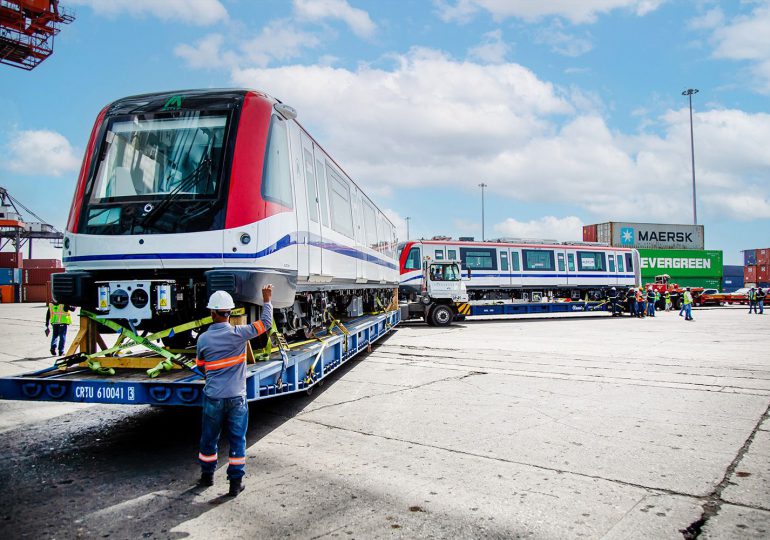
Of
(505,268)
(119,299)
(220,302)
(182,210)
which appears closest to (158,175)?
(182,210)

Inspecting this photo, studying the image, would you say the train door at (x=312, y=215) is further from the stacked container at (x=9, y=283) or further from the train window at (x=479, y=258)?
the stacked container at (x=9, y=283)

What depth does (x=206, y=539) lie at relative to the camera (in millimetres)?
3508

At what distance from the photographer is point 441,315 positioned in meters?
21.4

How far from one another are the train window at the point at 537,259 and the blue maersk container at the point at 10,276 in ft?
154

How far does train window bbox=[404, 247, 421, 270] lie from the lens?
23328 millimetres

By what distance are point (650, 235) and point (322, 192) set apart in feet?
130

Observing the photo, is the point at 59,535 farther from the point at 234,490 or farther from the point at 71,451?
the point at 71,451

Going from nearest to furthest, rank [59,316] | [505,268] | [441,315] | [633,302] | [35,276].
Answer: [59,316], [441,315], [505,268], [633,302], [35,276]

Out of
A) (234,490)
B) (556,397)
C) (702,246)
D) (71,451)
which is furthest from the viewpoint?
(702,246)

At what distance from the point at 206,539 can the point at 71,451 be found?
2.74 metres

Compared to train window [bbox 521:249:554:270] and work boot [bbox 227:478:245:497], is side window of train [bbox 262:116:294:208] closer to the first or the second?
work boot [bbox 227:478:245:497]

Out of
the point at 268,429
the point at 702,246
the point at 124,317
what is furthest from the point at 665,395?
the point at 702,246

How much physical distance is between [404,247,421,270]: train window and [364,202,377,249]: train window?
355 inches

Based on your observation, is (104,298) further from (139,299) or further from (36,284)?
(36,284)
